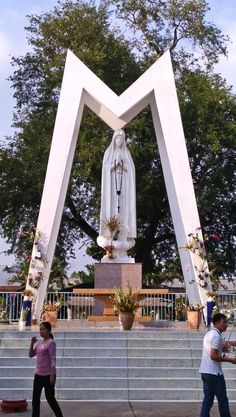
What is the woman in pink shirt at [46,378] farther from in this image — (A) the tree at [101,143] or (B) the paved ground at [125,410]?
(A) the tree at [101,143]

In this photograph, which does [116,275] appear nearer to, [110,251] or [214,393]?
[110,251]

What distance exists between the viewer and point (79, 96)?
52.4ft

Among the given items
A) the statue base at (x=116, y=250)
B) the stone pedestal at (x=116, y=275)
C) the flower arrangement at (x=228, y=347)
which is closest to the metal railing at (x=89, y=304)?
the stone pedestal at (x=116, y=275)

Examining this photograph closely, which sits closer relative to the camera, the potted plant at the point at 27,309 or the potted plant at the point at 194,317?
the potted plant at the point at 194,317

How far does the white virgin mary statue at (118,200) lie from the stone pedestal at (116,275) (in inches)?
24.6

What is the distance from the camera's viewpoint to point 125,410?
8.27 m

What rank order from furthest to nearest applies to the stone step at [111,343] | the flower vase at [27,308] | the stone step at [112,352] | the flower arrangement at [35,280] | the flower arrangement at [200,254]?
the flower arrangement at [35,280] → the flower arrangement at [200,254] → the flower vase at [27,308] → the stone step at [111,343] → the stone step at [112,352]

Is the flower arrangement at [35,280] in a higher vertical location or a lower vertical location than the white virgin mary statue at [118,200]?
lower

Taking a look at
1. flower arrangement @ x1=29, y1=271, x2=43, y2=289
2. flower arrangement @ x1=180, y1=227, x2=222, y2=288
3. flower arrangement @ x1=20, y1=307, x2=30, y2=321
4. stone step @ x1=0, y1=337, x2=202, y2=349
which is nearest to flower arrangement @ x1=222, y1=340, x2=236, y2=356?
stone step @ x1=0, y1=337, x2=202, y2=349

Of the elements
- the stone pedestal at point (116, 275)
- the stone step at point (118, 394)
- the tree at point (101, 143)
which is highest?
the tree at point (101, 143)

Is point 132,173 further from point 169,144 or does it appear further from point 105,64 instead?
point 105,64

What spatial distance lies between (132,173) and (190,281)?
11.5 ft

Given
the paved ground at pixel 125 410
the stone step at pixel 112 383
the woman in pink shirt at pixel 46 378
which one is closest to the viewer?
the woman in pink shirt at pixel 46 378

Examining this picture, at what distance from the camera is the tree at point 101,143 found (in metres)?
23.1
